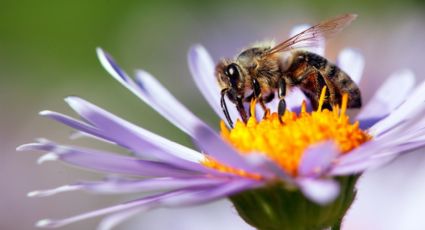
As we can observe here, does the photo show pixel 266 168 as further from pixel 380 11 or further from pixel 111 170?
pixel 380 11

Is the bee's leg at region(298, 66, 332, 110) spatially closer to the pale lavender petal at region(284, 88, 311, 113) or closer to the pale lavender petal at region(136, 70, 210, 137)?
the pale lavender petal at region(284, 88, 311, 113)

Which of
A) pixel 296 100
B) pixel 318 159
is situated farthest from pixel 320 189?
pixel 296 100

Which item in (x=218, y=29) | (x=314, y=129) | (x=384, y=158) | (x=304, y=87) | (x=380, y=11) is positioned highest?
(x=218, y=29)

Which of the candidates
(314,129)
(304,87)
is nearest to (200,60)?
(304,87)

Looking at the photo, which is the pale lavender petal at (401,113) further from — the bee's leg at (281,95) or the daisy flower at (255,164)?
the bee's leg at (281,95)

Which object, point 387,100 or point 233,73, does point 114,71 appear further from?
point 387,100

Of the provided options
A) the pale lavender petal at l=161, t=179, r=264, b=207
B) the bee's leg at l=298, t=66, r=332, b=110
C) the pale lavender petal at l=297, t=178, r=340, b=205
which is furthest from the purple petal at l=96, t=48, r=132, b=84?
the pale lavender petal at l=297, t=178, r=340, b=205
